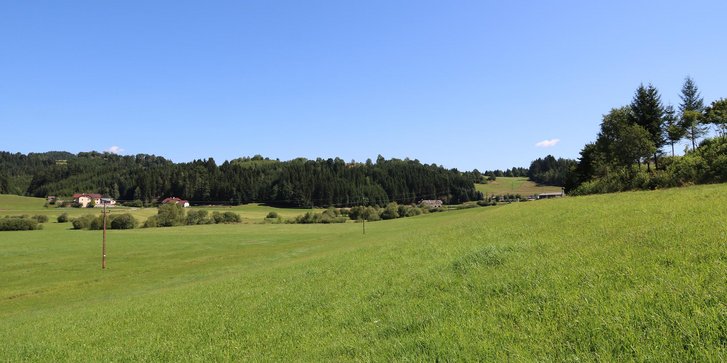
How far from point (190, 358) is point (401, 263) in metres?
8.59

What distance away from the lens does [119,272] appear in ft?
146

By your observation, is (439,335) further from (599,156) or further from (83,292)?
(599,156)

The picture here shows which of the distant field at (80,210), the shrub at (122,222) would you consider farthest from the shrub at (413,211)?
the shrub at (122,222)

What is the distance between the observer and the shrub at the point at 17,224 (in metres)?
105

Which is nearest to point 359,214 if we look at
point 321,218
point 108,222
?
point 321,218

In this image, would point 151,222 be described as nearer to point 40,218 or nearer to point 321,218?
point 40,218

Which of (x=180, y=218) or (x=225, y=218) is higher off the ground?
(x=180, y=218)

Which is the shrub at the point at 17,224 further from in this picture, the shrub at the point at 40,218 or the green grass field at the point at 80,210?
the shrub at the point at 40,218

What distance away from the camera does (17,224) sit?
345 feet

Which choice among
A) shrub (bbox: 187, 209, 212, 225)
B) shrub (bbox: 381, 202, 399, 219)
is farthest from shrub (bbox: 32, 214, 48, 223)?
shrub (bbox: 381, 202, 399, 219)

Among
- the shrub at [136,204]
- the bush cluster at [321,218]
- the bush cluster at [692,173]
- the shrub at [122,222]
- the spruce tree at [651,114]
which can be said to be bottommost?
the bush cluster at [321,218]

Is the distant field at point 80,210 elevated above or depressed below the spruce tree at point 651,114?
below

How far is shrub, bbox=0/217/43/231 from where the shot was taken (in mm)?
104562

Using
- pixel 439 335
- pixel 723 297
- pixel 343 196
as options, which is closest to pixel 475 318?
pixel 439 335
